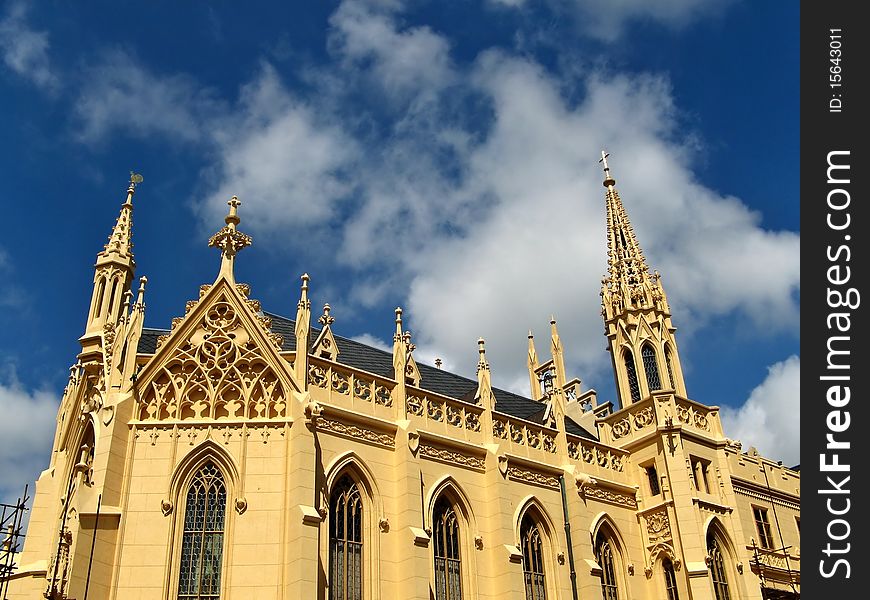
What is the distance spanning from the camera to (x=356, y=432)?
919 inches

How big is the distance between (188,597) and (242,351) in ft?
21.0

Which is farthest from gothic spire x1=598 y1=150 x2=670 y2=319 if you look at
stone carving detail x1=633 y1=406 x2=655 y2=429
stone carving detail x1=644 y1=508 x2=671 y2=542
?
stone carving detail x1=644 y1=508 x2=671 y2=542

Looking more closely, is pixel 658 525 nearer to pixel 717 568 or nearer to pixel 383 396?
pixel 717 568

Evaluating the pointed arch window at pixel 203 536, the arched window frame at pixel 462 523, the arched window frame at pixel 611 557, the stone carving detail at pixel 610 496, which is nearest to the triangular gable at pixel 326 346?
the arched window frame at pixel 462 523

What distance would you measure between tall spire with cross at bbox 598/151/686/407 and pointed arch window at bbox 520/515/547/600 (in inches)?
307

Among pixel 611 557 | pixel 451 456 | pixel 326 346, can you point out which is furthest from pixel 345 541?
pixel 611 557

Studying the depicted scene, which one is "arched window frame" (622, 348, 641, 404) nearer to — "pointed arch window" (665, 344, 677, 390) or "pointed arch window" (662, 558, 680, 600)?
"pointed arch window" (665, 344, 677, 390)

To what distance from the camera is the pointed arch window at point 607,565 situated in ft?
90.5

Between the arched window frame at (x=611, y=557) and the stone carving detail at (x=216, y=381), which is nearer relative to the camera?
the stone carving detail at (x=216, y=381)

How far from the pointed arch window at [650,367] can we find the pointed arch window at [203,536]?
17423 millimetres

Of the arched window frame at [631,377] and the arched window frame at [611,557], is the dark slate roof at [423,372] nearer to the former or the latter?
the arched window frame at [631,377]

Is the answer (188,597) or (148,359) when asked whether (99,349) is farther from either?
(188,597)

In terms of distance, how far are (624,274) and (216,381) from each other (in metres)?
19.0

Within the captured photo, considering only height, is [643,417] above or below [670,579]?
above
